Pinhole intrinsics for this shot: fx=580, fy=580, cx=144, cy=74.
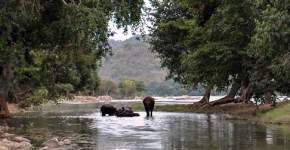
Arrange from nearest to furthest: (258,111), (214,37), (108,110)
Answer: (258,111), (214,37), (108,110)

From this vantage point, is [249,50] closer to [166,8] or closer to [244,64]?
[244,64]

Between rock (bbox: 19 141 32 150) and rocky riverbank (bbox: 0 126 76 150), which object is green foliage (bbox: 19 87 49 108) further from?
rock (bbox: 19 141 32 150)

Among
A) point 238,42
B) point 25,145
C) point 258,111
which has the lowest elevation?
point 25,145

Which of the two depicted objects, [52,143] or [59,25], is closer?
[52,143]

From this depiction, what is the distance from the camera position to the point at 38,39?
30.4 metres

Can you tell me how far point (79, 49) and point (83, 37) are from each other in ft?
13.4

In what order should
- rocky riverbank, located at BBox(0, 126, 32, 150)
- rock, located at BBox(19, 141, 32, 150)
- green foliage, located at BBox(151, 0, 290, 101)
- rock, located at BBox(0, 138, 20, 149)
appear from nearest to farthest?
1. rocky riverbank, located at BBox(0, 126, 32, 150)
2. rock, located at BBox(0, 138, 20, 149)
3. rock, located at BBox(19, 141, 32, 150)
4. green foliage, located at BBox(151, 0, 290, 101)

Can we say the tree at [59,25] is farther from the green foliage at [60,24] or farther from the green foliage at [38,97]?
the green foliage at [38,97]

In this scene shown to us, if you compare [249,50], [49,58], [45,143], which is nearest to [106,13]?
[45,143]

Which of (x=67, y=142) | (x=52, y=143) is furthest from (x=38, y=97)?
(x=52, y=143)

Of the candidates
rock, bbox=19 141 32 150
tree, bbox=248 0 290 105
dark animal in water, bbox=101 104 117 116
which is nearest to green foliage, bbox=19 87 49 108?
dark animal in water, bbox=101 104 117 116

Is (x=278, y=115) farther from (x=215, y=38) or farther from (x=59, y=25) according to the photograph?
(x=59, y=25)

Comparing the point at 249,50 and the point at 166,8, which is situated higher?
the point at 166,8

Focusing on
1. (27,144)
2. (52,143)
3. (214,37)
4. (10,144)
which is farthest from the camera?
(214,37)
